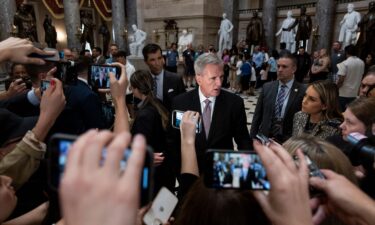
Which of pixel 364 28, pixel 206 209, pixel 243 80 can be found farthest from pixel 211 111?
pixel 364 28

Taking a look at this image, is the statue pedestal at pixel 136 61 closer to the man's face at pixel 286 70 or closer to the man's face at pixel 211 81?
the man's face at pixel 286 70

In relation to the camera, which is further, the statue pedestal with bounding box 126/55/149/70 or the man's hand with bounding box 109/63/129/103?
the statue pedestal with bounding box 126/55/149/70

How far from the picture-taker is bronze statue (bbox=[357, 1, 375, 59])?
30.8 ft

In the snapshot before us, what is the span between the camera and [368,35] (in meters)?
9.49

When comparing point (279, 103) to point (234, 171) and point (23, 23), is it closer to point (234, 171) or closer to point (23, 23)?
point (234, 171)

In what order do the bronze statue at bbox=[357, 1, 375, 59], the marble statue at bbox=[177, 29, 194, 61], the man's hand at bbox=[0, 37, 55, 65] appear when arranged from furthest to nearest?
the marble statue at bbox=[177, 29, 194, 61]
the bronze statue at bbox=[357, 1, 375, 59]
the man's hand at bbox=[0, 37, 55, 65]

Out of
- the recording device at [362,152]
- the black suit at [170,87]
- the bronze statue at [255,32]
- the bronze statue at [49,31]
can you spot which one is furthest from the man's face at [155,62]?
the bronze statue at [49,31]

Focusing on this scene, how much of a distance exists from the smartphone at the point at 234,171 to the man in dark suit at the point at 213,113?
1.42 m

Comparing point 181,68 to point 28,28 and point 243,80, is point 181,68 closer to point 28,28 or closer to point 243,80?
point 243,80

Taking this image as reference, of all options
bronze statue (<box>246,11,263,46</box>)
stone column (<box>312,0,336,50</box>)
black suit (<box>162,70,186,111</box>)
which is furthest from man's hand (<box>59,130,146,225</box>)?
bronze statue (<box>246,11,263,46</box>)

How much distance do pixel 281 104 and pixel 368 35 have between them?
8.35 meters

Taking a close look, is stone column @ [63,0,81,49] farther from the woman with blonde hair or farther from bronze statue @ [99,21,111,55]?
the woman with blonde hair

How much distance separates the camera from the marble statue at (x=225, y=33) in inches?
551

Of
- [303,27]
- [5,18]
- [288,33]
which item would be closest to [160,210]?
[5,18]
